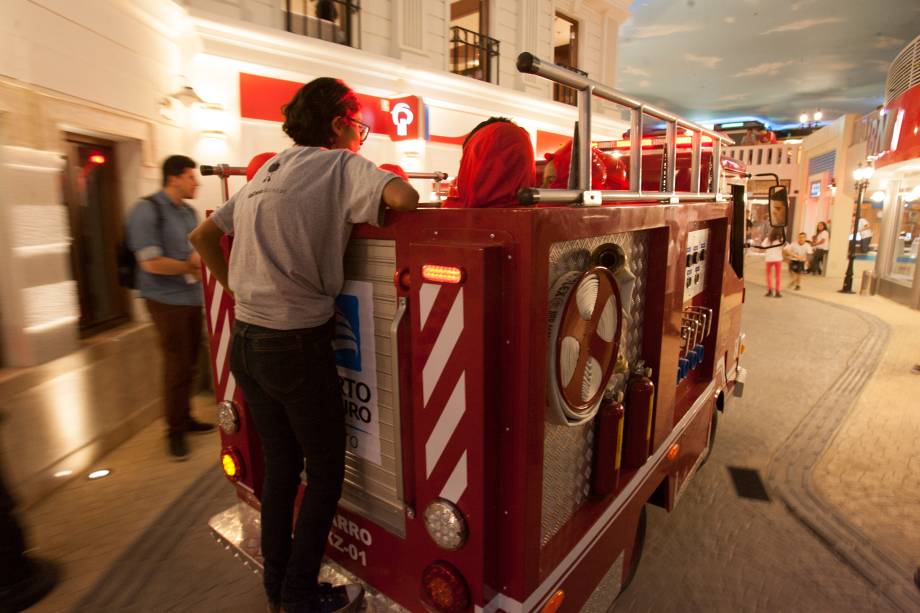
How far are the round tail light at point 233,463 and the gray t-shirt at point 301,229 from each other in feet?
2.91

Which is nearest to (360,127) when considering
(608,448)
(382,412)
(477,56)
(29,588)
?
(382,412)

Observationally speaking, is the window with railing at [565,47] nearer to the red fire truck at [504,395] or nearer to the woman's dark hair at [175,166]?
the woman's dark hair at [175,166]

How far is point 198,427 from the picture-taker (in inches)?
175

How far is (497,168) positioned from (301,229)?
2.19 ft

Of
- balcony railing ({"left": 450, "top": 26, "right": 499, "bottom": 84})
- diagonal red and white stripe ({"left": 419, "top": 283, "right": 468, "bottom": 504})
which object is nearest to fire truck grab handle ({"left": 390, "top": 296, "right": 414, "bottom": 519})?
diagonal red and white stripe ({"left": 419, "top": 283, "right": 468, "bottom": 504})

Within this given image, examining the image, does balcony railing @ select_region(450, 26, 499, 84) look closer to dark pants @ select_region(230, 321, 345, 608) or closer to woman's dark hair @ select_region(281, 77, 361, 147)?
woman's dark hair @ select_region(281, 77, 361, 147)

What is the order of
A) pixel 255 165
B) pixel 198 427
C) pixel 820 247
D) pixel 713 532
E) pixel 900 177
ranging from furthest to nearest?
pixel 820 247
pixel 900 177
pixel 198 427
pixel 713 532
pixel 255 165

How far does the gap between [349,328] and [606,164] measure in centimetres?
150

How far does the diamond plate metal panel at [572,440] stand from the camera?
170cm

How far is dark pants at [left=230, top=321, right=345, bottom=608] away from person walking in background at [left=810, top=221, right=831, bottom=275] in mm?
19124

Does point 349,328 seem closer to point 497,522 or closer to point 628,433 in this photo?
point 497,522

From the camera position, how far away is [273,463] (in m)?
1.93

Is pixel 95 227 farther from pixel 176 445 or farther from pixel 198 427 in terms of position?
pixel 176 445

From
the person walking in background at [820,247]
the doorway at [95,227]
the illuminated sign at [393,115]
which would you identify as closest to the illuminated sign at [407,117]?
the illuminated sign at [393,115]
